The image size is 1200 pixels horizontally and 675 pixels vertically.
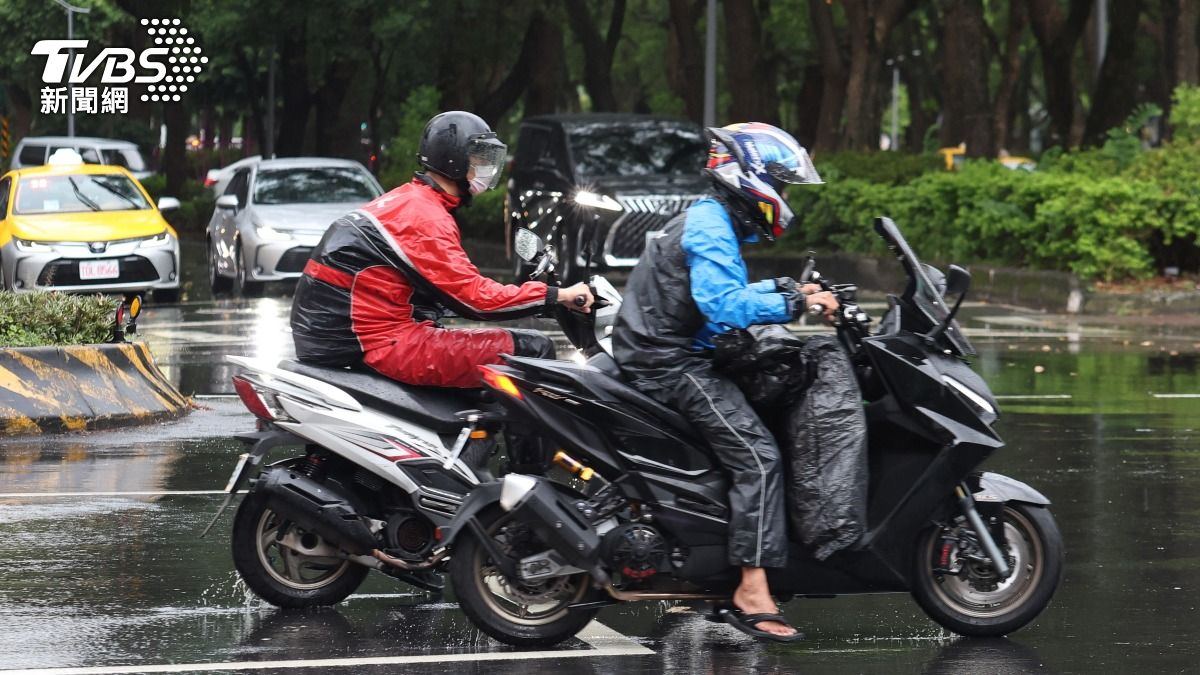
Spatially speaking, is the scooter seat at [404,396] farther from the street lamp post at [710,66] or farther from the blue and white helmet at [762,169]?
the street lamp post at [710,66]

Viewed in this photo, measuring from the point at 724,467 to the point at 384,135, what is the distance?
54277mm

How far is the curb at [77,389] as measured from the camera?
1181cm

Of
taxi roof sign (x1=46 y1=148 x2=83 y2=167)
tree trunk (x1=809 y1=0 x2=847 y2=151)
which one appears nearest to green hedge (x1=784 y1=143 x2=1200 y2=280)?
taxi roof sign (x1=46 y1=148 x2=83 y2=167)

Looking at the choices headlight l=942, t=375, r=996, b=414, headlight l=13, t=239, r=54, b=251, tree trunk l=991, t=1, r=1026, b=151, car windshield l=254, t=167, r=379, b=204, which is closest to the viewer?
headlight l=942, t=375, r=996, b=414

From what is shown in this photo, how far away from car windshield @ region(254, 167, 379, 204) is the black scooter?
59.4ft

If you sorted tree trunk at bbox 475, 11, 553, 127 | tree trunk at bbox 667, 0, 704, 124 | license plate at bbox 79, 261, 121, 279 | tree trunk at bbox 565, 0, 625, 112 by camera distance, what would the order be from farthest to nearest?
tree trunk at bbox 475, 11, 553, 127 → tree trunk at bbox 565, 0, 625, 112 → tree trunk at bbox 667, 0, 704, 124 → license plate at bbox 79, 261, 121, 279

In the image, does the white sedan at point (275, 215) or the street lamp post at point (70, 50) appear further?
the street lamp post at point (70, 50)

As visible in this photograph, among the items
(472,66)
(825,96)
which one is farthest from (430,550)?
(472,66)

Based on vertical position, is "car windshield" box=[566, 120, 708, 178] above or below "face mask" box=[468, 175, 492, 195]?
above

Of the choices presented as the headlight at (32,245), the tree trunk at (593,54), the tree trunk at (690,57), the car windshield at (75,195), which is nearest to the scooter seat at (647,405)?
the headlight at (32,245)

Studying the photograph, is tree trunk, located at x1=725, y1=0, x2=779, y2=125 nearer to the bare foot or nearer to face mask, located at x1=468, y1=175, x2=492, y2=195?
face mask, located at x1=468, y1=175, x2=492, y2=195

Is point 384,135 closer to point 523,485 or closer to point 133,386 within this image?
point 133,386

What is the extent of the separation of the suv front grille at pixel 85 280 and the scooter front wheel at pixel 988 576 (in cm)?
1544

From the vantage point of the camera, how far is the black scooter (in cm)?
634
